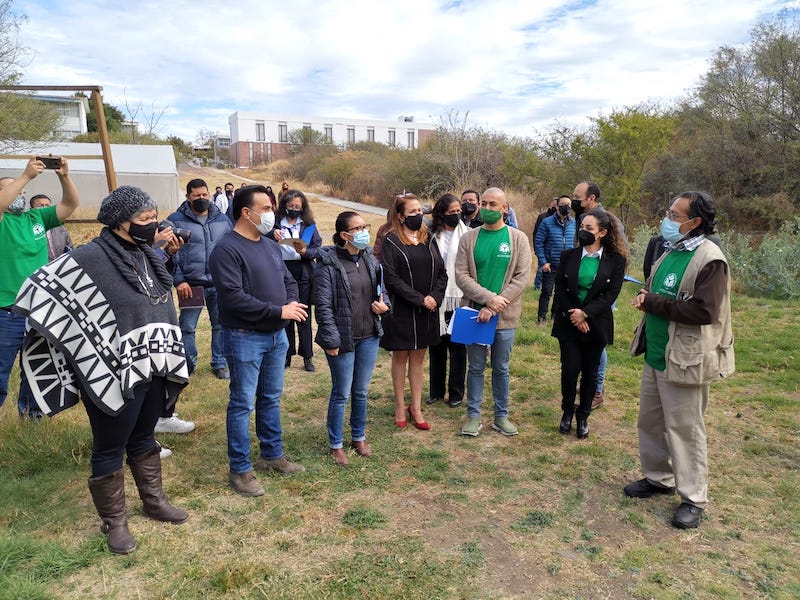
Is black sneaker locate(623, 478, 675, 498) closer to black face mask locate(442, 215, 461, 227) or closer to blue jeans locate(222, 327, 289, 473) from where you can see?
blue jeans locate(222, 327, 289, 473)

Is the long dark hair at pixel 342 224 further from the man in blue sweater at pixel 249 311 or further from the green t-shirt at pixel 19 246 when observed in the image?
the green t-shirt at pixel 19 246

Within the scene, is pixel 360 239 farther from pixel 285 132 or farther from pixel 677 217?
pixel 285 132

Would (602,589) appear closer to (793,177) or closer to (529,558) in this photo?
(529,558)

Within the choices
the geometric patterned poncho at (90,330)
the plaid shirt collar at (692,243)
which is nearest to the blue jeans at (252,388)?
the geometric patterned poncho at (90,330)

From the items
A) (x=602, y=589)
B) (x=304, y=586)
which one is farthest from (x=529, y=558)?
(x=304, y=586)

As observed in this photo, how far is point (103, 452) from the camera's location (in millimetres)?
3045

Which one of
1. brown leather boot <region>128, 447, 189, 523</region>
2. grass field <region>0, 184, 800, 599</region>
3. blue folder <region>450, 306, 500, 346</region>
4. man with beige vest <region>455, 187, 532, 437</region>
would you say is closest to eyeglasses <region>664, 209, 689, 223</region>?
man with beige vest <region>455, 187, 532, 437</region>

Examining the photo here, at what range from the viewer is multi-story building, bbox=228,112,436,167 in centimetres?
8194

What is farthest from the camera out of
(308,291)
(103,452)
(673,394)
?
(308,291)

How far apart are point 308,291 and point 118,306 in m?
2.99

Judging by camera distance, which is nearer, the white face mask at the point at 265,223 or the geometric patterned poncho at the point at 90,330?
the geometric patterned poncho at the point at 90,330

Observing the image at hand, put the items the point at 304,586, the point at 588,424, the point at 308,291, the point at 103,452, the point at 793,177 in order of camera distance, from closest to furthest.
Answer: the point at 304,586, the point at 103,452, the point at 588,424, the point at 308,291, the point at 793,177

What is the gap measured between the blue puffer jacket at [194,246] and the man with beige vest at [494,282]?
246 centimetres

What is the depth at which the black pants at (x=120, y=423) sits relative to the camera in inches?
118
